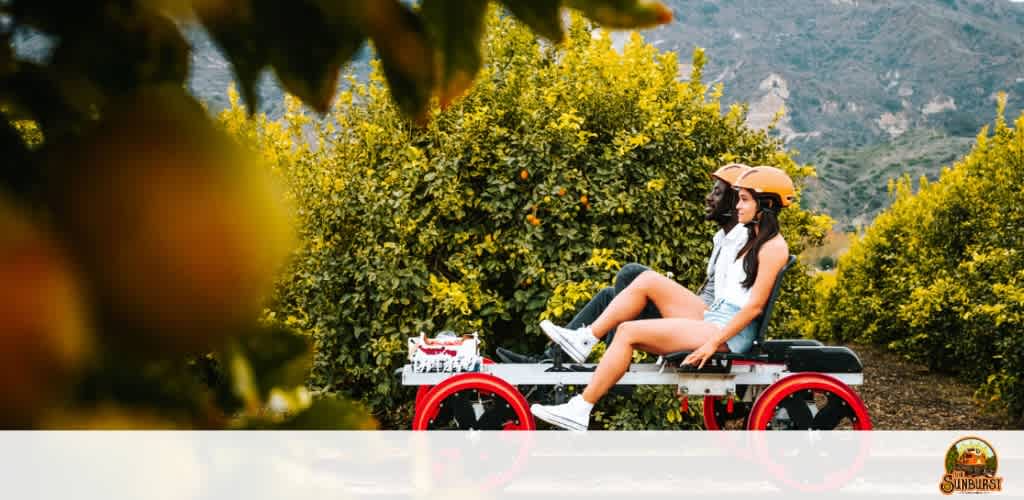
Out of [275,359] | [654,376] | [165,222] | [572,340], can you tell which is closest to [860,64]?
[654,376]

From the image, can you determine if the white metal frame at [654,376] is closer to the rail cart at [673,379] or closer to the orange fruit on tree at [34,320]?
the rail cart at [673,379]

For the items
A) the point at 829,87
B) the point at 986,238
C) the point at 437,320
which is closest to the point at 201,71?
the point at 437,320

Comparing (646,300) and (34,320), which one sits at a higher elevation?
(34,320)

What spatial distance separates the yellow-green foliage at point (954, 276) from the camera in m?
5.26

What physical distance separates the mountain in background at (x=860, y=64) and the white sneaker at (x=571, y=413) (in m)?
25.3

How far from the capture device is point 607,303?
3.86 m

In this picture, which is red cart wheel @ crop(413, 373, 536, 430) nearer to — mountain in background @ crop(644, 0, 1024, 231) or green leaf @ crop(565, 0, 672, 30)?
green leaf @ crop(565, 0, 672, 30)

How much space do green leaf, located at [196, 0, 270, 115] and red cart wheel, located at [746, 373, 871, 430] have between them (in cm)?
347

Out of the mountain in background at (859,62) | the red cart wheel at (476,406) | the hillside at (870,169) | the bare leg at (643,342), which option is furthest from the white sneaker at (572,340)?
the mountain in background at (859,62)

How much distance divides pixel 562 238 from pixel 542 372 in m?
0.86

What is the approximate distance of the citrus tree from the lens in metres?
0.29
